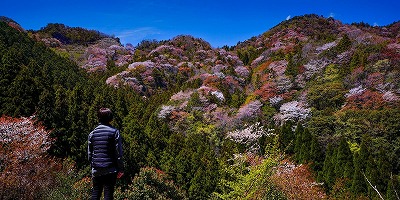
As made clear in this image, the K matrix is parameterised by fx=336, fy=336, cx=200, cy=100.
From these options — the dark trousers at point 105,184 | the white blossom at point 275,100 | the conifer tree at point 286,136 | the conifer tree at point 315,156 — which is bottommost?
the conifer tree at point 315,156

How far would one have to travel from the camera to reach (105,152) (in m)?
4.55

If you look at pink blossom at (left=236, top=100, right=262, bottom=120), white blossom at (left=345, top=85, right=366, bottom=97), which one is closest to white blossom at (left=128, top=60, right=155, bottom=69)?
pink blossom at (left=236, top=100, right=262, bottom=120)

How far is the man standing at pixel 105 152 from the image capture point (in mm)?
4527

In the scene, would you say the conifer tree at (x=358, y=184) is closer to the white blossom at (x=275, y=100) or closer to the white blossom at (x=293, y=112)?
the white blossom at (x=293, y=112)

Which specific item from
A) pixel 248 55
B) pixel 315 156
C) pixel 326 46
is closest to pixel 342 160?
pixel 315 156

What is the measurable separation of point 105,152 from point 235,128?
29802 mm

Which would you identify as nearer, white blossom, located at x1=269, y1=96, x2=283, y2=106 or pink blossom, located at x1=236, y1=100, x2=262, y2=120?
pink blossom, located at x1=236, y1=100, x2=262, y2=120

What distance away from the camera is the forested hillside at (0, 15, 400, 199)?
55.0 ft

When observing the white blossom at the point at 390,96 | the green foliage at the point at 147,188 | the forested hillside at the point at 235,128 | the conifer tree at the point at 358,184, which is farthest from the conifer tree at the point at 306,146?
the green foliage at the point at 147,188

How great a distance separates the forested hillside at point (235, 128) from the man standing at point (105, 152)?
772cm

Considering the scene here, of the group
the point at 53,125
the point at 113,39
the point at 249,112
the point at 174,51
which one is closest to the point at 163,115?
the point at 249,112

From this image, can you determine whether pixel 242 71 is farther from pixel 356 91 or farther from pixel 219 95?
pixel 356 91

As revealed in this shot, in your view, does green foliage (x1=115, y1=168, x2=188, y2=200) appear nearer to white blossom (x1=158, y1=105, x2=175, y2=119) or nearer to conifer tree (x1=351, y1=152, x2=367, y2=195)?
conifer tree (x1=351, y1=152, x2=367, y2=195)

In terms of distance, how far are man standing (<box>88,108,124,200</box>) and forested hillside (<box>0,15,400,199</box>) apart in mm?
7720
